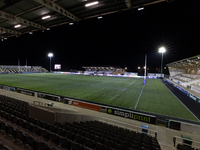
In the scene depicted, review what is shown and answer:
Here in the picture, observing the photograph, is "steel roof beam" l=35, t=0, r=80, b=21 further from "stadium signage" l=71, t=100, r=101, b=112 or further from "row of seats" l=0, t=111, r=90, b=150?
"row of seats" l=0, t=111, r=90, b=150

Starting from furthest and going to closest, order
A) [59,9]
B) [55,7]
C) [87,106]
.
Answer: [59,9], [55,7], [87,106]

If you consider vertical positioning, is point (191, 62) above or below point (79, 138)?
above

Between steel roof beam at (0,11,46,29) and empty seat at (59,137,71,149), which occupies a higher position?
steel roof beam at (0,11,46,29)

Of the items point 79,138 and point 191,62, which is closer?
point 79,138

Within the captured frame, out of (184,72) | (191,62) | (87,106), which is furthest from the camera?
(184,72)

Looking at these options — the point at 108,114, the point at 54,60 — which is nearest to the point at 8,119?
the point at 108,114

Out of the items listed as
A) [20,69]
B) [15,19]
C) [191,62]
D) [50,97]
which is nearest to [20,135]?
[50,97]

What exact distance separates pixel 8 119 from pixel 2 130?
1.36m

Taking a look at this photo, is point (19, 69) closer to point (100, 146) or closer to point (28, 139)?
point (28, 139)

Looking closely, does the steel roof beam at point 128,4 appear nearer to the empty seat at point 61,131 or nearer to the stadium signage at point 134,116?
the stadium signage at point 134,116

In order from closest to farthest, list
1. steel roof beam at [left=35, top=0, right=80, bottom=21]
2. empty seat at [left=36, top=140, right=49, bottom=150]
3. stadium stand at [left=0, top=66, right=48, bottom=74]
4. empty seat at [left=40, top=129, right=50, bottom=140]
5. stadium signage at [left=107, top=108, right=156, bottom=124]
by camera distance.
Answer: empty seat at [left=36, top=140, right=49, bottom=150] → empty seat at [left=40, top=129, right=50, bottom=140] → stadium signage at [left=107, top=108, right=156, bottom=124] → steel roof beam at [left=35, top=0, right=80, bottom=21] → stadium stand at [left=0, top=66, right=48, bottom=74]

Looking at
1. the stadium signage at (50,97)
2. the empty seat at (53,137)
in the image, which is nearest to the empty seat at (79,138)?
the empty seat at (53,137)

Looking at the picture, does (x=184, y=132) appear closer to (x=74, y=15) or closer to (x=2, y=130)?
(x=2, y=130)

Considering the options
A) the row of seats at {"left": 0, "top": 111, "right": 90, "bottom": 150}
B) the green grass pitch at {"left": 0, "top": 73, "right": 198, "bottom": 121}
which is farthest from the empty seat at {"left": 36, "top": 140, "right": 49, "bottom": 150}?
the green grass pitch at {"left": 0, "top": 73, "right": 198, "bottom": 121}
